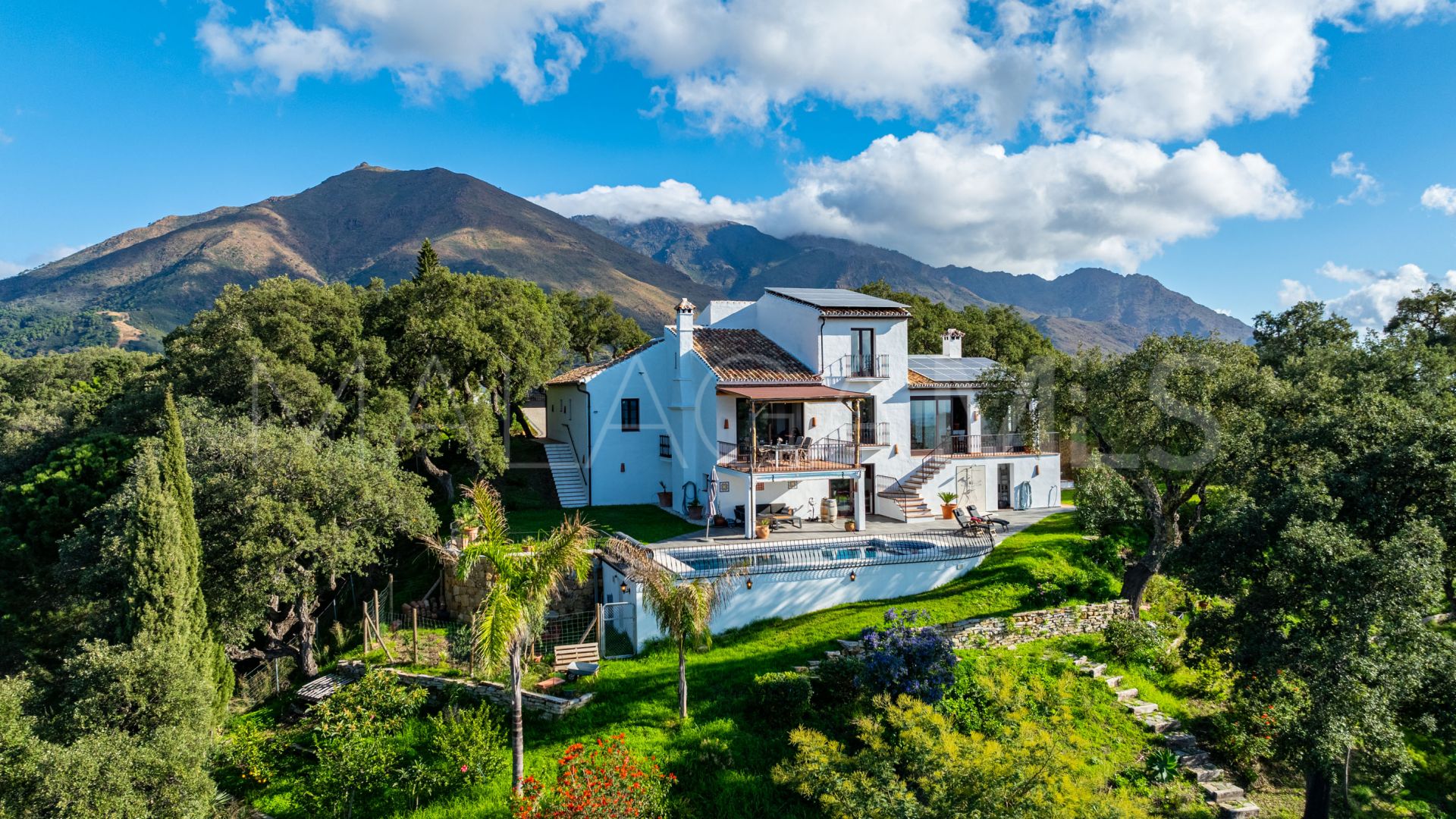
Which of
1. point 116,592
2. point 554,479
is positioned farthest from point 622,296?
point 116,592

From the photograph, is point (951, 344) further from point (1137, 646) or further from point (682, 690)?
point (682, 690)

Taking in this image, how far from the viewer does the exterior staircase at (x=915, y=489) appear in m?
25.3

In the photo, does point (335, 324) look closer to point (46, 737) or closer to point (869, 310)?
point (46, 737)

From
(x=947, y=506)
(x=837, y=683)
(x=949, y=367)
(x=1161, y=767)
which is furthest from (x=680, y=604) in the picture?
(x=949, y=367)

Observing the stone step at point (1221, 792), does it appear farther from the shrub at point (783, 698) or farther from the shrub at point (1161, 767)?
the shrub at point (783, 698)

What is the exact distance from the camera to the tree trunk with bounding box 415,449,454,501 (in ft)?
92.9

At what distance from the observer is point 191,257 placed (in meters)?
192

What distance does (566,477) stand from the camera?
29469mm

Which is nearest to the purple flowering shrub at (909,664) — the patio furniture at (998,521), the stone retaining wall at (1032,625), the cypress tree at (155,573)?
the stone retaining wall at (1032,625)

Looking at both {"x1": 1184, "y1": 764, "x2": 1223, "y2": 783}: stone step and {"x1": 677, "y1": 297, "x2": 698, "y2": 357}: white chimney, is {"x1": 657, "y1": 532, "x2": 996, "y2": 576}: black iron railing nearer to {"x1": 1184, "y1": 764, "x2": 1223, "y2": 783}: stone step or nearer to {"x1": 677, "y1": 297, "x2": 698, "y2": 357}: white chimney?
{"x1": 1184, "y1": 764, "x2": 1223, "y2": 783}: stone step

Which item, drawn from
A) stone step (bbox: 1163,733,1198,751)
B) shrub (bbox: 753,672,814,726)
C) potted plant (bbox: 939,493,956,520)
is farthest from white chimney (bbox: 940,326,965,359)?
→ shrub (bbox: 753,672,814,726)

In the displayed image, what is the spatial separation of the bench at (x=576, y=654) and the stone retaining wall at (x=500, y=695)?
1.25m

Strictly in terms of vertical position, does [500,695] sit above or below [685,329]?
below

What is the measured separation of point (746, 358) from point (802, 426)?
353cm
